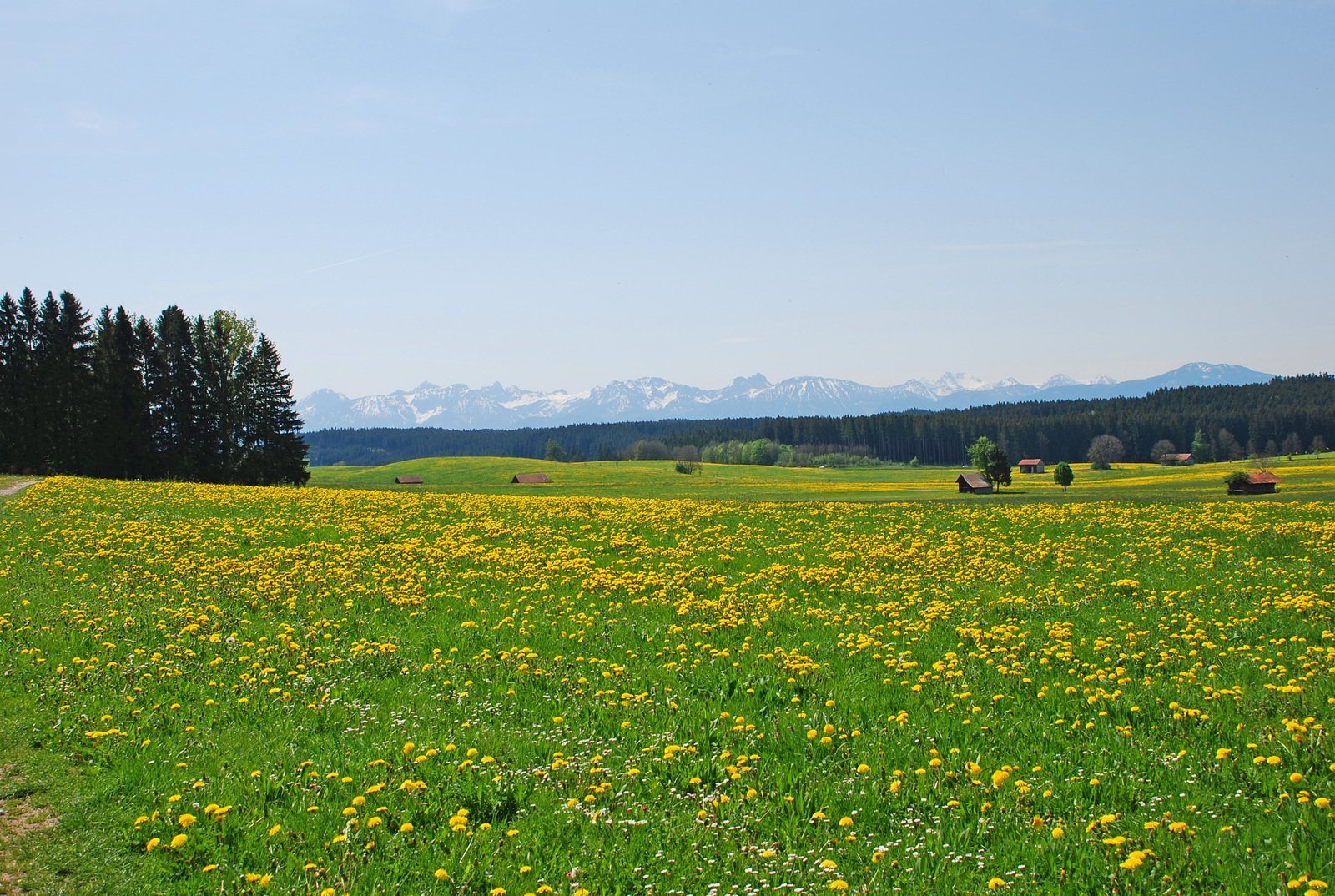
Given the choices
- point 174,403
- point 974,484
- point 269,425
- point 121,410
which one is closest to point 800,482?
point 974,484

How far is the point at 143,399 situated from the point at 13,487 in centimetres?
2447

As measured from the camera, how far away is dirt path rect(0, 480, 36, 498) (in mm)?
40594

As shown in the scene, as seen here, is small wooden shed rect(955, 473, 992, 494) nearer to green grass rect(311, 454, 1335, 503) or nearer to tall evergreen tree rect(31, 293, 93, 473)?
green grass rect(311, 454, 1335, 503)

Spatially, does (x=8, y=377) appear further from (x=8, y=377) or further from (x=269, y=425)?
(x=269, y=425)

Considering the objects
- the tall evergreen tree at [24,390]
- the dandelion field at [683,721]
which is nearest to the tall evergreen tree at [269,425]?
the tall evergreen tree at [24,390]

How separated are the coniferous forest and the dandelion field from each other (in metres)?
54.5

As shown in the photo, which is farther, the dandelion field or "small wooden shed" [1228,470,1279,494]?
"small wooden shed" [1228,470,1279,494]

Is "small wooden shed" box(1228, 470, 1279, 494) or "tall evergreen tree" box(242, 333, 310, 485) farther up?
"tall evergreen tree" box(242, 333, 310, 485)

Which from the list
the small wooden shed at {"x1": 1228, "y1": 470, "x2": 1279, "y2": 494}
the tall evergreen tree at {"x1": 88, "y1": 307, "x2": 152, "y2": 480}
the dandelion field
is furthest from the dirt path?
the small wooden shed at {"x1": 1228, "y1": 470, "x2": 1279, "y2": 494}

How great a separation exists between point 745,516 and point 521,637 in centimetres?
1894

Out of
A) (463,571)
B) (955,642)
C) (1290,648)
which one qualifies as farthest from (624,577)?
(1290,648)

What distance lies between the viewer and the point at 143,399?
67.9 metres

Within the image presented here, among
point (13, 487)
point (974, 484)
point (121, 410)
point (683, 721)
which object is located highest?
point (121, 410)

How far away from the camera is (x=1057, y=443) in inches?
7495
